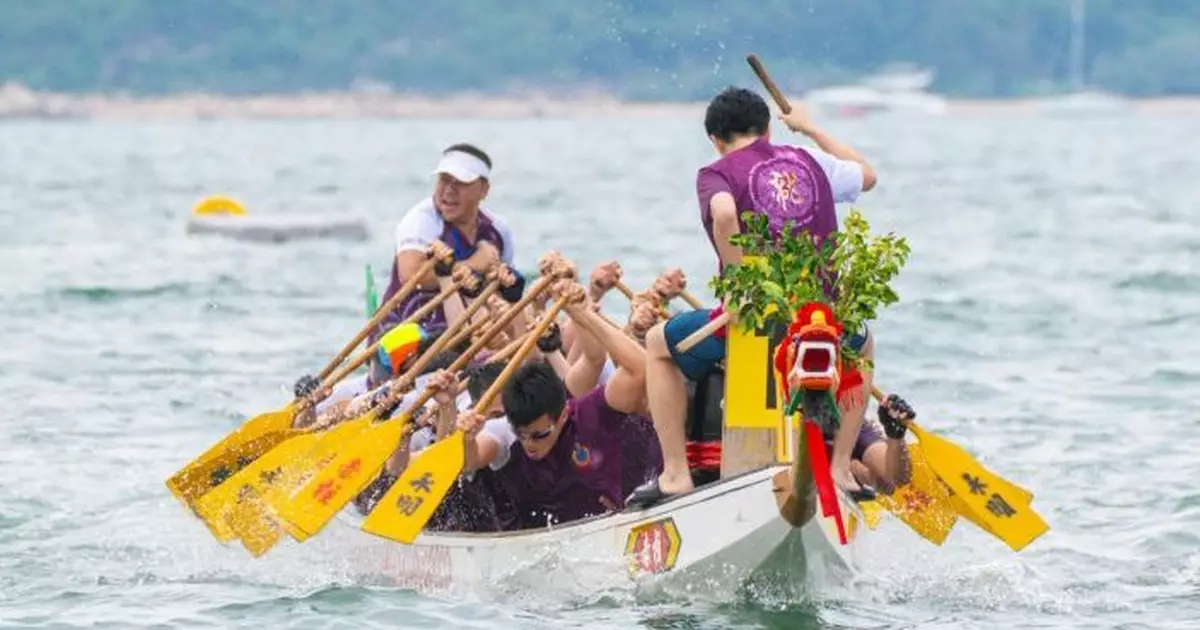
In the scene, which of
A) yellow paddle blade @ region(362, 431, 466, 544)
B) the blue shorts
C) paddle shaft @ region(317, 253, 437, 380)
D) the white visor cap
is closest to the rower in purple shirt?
yellow paddle blade @ region(362, 431, 466, 544)

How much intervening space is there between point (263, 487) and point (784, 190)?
3.04m

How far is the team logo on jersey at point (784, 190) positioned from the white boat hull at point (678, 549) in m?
1.20

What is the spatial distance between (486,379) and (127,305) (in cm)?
1782

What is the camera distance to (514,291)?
13.5 metres

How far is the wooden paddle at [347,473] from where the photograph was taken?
39.8ft

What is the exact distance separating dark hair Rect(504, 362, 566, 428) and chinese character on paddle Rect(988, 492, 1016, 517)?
1991mm

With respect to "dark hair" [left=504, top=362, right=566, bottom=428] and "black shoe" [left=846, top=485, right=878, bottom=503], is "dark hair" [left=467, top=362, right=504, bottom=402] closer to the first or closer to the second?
"dark hair" [left=504, top=362, right=566, bottom=428]

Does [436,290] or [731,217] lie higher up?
[436,290]

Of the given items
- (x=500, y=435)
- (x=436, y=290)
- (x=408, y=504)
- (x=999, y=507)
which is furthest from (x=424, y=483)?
(x=436, y=290)

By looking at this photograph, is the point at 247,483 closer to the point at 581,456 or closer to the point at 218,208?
the point at 581,456

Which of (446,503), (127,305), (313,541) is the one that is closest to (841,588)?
(446,503)

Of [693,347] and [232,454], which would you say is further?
[232,454]

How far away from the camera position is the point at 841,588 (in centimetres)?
1145

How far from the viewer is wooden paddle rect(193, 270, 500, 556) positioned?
12516 mm
